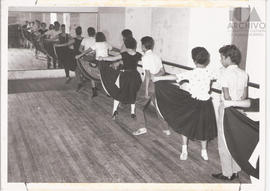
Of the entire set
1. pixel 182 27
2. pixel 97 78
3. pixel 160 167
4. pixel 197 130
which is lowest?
pixel 160 167

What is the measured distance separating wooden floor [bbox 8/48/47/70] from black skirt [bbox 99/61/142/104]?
115 inches

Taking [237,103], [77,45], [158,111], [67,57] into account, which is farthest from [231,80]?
[67,57]

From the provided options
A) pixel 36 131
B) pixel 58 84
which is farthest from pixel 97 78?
pixel 36 131

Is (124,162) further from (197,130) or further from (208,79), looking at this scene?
(208,79)

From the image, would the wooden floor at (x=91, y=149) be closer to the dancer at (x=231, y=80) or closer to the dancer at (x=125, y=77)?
the dancer at (x=125, y=77)

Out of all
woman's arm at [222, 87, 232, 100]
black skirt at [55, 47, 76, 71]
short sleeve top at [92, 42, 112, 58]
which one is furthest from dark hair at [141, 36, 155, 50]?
black skirt at [55, 47, 76, 71]

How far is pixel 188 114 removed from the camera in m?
3.90

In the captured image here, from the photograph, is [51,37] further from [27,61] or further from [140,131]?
[140,131]

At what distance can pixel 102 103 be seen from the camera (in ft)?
21.2

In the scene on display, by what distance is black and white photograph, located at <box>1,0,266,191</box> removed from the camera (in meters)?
3.19

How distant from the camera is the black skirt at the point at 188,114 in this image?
3.81 m

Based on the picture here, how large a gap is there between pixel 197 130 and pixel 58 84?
4.81 m

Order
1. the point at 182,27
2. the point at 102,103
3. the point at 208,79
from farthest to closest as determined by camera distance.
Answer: the point at 102,103, the point at 182,27, the point at 208,79

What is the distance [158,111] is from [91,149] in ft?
2.99
